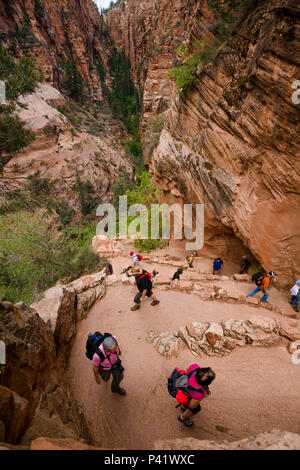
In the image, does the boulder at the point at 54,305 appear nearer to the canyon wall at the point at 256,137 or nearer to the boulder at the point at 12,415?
the boulder at the point at 12,415

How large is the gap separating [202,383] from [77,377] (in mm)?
3090

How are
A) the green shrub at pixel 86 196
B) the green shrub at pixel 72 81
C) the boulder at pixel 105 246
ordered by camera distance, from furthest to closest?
the green shrub at pixel 72 81 → the green shrub at pixel 86 196 → the boulder at pixel 105 246

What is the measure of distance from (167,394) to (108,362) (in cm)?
143

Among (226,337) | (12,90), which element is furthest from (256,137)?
(12,90)

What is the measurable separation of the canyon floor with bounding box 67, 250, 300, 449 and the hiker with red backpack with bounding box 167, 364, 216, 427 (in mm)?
434

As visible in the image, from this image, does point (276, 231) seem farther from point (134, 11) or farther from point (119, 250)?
point (134, 11)

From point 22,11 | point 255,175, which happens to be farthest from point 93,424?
point 22,11

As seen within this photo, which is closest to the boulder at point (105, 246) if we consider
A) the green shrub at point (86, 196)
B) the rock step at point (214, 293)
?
the rock step at point (214, 293)

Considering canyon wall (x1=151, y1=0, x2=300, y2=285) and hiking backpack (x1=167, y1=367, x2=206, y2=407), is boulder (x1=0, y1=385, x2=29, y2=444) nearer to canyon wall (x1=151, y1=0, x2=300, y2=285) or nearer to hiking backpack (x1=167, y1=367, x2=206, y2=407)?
hiking backpack (x1=167, y1=367, x2=206, y2=407)

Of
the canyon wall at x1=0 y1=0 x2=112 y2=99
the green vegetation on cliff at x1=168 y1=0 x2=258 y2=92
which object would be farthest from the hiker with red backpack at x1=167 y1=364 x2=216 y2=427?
the canyon wall at x1=0 y1=0 x2=112 y2=99

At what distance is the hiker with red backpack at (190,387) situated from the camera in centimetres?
286

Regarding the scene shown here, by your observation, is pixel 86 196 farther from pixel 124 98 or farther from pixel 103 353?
pixel 124 98

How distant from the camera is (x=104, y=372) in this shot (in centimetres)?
377

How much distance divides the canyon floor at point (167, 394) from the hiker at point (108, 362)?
422mm
